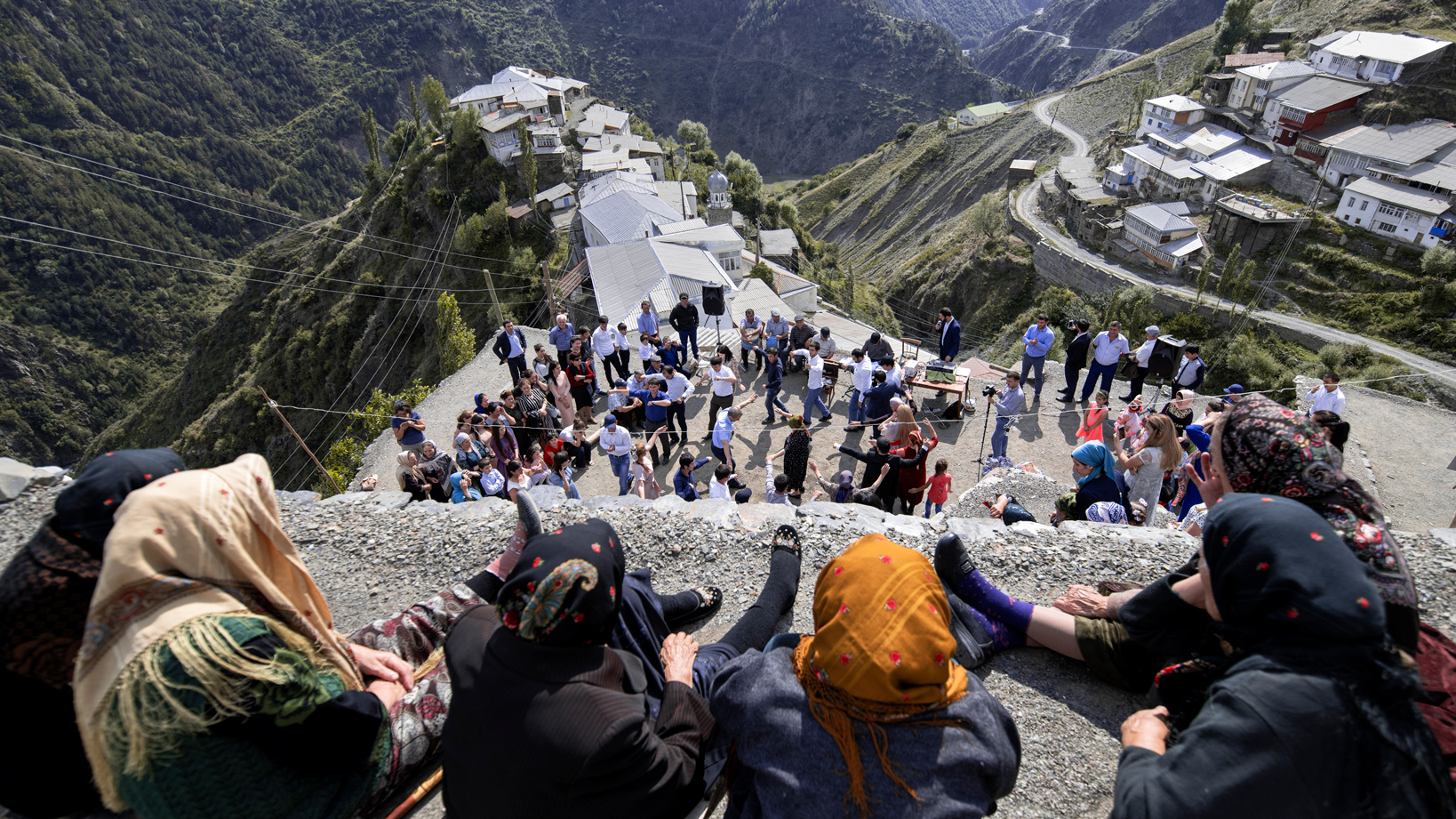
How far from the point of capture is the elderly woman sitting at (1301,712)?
6.28 feet

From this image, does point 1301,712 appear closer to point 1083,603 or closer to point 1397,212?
point 1083,603

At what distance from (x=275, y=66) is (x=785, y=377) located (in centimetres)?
15607

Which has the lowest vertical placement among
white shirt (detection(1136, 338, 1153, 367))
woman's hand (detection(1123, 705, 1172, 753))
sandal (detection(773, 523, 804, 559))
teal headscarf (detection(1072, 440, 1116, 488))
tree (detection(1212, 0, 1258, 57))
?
white shirt (detection(1136, 338, 1153, 367))

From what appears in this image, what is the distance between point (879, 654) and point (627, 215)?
37151 mm

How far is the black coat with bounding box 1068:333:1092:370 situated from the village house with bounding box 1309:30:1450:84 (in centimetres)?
5959

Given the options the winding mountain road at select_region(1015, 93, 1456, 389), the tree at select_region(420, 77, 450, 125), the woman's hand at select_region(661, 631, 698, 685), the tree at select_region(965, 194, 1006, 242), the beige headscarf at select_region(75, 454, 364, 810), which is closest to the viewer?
the beige headscarf at select_region(75, 454, 364, 810)

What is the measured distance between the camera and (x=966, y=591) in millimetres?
3973

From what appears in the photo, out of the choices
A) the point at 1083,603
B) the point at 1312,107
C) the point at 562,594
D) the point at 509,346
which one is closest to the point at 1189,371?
the point at 1083,603

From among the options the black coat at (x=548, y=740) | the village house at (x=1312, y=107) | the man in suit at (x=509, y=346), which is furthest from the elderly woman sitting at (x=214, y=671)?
the village house at (x=1312, y=107)

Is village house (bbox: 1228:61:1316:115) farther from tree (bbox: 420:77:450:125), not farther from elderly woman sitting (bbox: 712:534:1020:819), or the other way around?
tree (bbox: 420:77:450:125)

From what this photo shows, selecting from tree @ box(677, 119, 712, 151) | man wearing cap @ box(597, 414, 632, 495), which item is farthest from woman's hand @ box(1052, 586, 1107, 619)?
tree @ box(677, 119, 712, 151)

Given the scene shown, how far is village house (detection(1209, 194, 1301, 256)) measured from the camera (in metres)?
40.6

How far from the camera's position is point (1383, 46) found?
156 feet

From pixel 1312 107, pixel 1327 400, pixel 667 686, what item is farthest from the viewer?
pixel 1312 107
